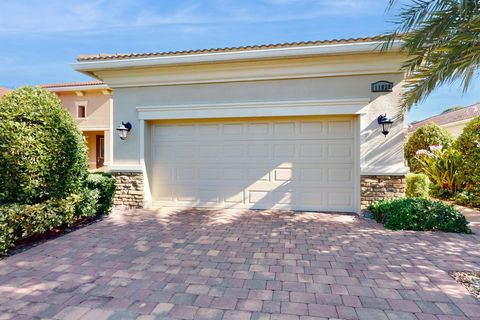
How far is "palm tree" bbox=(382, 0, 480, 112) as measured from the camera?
3.12 meters

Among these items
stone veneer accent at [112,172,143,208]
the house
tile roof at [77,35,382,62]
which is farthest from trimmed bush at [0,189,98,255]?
tile roof at [77,35,382,62]

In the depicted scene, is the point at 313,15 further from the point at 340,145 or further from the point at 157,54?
the point at 157,54

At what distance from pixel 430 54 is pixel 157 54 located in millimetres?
5595

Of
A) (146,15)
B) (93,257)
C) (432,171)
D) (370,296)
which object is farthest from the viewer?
(432,171)

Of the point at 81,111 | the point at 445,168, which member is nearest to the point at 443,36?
the point at 445,168

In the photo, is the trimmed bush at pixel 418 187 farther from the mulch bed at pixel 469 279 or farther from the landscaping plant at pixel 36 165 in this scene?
the landscaping plant at pixel 36 165

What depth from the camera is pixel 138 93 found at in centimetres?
674

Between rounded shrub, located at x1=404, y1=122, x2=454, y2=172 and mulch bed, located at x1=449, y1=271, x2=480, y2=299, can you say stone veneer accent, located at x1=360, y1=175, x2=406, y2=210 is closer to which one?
mulch bed, located at x1=449, y1=271, x2=480, y2=299

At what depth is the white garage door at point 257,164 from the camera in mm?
6250

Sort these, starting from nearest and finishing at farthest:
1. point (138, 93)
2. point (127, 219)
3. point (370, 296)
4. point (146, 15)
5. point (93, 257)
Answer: point (370, 296) → point (93, 257) → point (127, 219) → point (138, 93) → point (146, 15)

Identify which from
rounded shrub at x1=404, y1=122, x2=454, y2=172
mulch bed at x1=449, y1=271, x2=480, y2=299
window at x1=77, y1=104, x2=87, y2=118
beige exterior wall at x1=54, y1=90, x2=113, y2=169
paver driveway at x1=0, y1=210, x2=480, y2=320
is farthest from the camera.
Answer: window at x1=77, y1=104, x2=87, y2=118

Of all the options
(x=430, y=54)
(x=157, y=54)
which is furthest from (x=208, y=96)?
(x=430, y=54)

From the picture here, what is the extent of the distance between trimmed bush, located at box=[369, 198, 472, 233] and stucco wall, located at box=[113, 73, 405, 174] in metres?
1.02

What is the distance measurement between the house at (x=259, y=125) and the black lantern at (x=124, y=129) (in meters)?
0.08
